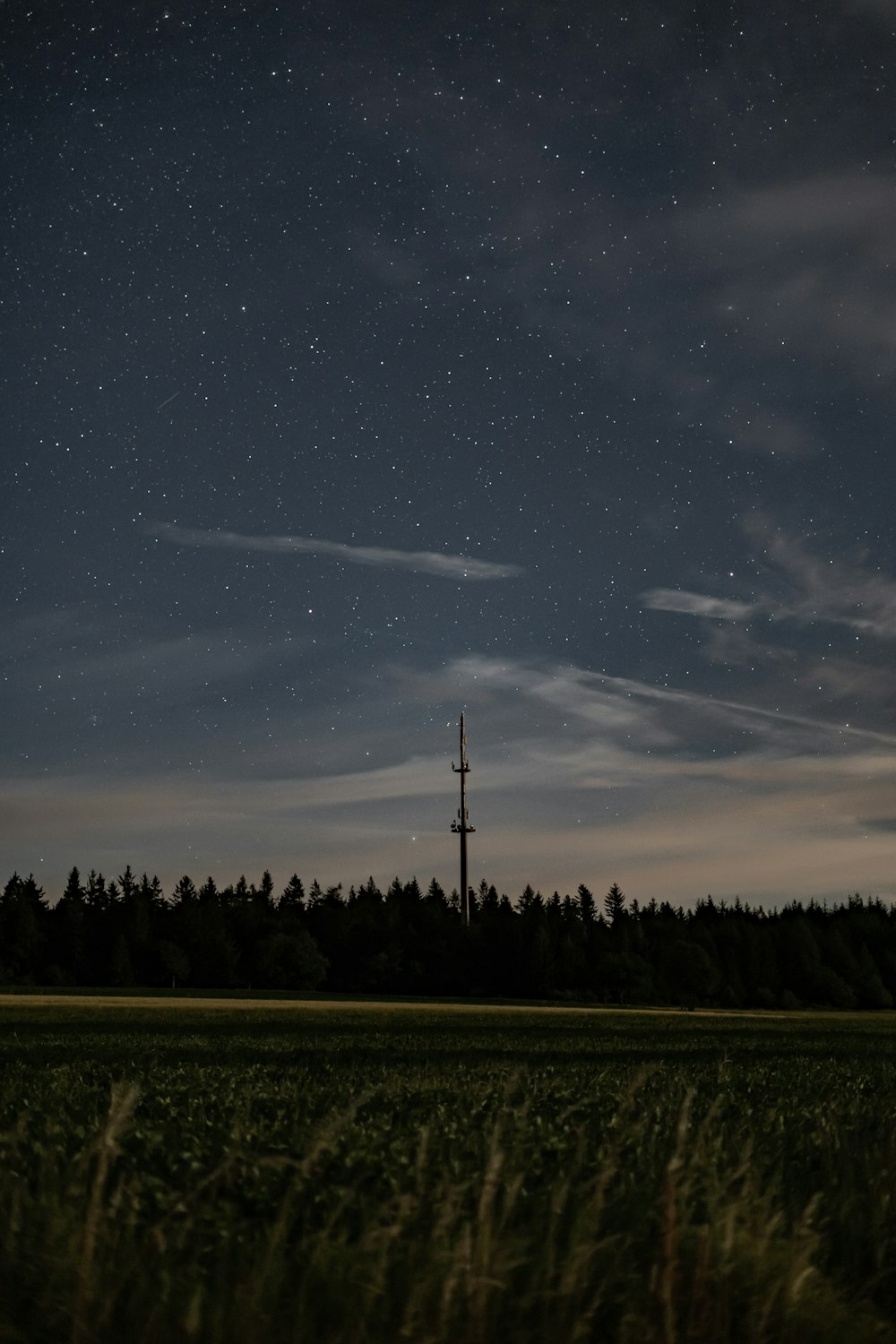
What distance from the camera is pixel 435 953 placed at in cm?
13238

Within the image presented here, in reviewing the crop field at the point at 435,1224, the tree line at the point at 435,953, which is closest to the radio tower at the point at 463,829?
the tree line at the point at 435,953

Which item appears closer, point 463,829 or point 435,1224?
point 435,1224

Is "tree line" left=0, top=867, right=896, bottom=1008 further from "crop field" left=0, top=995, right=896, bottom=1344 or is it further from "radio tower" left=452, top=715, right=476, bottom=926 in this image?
"crop field" left=0, top=995, right=896, bottom=1344

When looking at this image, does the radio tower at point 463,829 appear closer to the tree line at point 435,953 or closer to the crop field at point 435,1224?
the tree line at point 435,953

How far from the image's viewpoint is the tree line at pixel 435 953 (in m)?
126

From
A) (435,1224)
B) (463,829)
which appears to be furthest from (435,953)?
(435,1224)

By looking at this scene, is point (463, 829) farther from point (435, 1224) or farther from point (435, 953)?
point (435, 1224)

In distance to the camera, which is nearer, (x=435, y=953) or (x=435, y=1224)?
(x=435, y=1224)

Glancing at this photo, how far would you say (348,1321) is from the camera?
17.3ft

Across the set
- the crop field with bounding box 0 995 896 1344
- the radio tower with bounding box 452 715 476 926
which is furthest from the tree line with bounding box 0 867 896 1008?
the crop field with bounding box 0 995 896 1344

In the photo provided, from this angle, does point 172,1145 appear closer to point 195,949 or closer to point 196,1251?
point 196,1251

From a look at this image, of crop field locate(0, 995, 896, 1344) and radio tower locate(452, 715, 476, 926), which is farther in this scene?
radio tower locate(452, 715, 476, 926)

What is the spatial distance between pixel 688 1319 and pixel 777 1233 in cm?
126

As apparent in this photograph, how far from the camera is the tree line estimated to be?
12550cm
